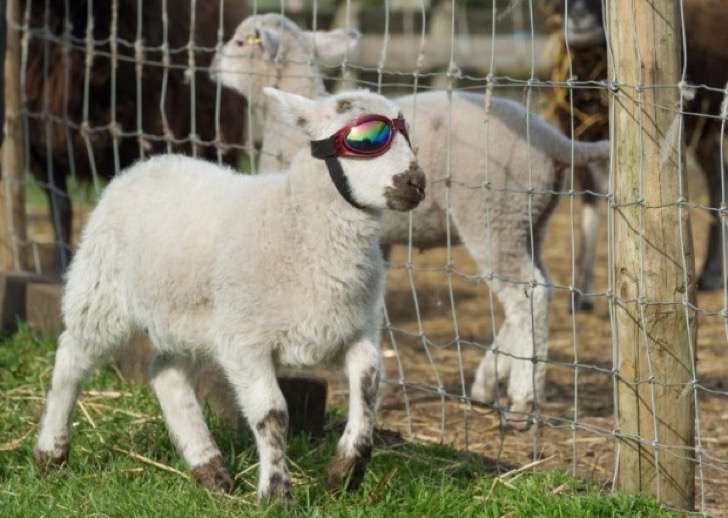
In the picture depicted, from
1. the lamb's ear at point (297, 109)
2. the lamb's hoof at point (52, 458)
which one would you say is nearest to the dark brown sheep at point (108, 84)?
the lamb's hoof at point (52, 458)

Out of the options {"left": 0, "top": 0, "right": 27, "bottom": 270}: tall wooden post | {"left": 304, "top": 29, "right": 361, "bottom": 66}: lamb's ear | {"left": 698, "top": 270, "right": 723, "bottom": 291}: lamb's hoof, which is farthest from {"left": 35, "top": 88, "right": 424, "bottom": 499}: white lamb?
{"left": 698, "top": 270, "right": 723, "bottom": 291}: lamb's hoof

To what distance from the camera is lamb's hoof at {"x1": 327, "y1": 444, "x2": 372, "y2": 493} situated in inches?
139

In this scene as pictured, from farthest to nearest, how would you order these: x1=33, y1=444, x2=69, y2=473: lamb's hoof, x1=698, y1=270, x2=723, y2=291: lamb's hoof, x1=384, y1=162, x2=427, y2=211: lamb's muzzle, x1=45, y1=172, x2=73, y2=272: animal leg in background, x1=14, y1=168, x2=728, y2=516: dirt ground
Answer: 1. x1=698, y1=270, x2=723, y2=291: lamb's hoof
2. x1=45, y1=172, x2=73, y2=272: animal leg in background
3. x1=14, y1=168, x2=728, y2=516: dirt ground
4. x1=33, y1=444, x2=69, y2=473: lamb's hoof
5. x1=384, y1=162, x2=427, y2=211: lamb's muzzle

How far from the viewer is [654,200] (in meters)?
3.65

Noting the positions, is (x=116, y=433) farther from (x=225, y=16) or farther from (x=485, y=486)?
(x=225, y=16)

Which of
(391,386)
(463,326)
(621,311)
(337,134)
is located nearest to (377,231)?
(337,134)

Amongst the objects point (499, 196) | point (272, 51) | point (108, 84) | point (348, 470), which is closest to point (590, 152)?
point (499, 196)

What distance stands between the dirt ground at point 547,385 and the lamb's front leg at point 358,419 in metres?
0.63

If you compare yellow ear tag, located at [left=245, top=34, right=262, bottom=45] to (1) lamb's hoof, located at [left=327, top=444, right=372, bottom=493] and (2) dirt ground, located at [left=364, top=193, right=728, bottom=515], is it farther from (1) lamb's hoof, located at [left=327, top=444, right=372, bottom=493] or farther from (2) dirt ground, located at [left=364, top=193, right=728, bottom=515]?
(1) lamb's hoof, located at [left=327, top=444, right=372, bottom=493]

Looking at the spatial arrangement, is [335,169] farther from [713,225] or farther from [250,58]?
[713,225]

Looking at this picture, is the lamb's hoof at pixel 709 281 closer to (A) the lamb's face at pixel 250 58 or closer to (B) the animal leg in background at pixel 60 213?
(A) the lamb's face at pixel 250 58

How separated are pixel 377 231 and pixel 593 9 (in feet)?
10.8

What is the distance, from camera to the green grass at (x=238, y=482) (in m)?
3.58

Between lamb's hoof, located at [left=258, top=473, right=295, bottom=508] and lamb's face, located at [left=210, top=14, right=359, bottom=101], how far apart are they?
222 cm
